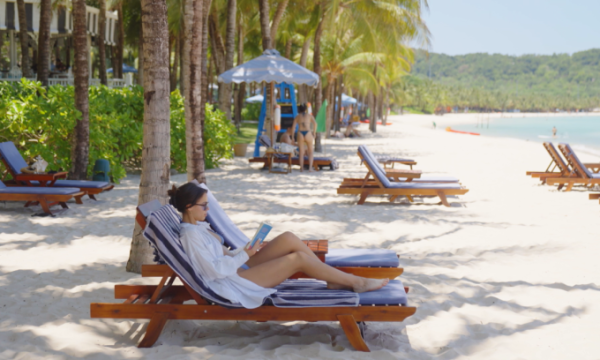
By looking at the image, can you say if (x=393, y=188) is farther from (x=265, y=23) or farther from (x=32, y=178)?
(x=265, y=23)

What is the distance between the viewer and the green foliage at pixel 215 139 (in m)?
13.5

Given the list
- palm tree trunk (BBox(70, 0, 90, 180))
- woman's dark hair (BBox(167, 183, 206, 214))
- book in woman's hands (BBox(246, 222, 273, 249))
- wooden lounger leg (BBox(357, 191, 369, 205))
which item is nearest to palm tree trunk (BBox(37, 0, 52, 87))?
palm tree trunk (BBox(70, 0, 90, 180))

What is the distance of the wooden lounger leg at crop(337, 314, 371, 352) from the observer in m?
3.48

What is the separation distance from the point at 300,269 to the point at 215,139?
1010 cm

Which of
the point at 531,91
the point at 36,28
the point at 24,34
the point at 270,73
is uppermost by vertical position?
the point at 531,91

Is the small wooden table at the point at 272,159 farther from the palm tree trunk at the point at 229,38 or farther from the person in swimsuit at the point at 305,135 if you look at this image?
the palm tree trunk at the point at 229,38

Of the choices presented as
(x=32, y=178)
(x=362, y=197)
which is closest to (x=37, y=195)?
(x=32, y=178)

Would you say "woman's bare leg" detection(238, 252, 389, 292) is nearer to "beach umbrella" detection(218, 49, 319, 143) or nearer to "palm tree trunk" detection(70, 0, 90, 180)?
"palm tree trunk" detection(70, 0, 90, 180)

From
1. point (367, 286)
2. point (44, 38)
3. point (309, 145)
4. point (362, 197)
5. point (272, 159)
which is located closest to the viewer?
point (367, 286)

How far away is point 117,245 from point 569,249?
16.1 feet

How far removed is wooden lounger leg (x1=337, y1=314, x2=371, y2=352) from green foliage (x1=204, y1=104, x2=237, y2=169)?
10.3 m

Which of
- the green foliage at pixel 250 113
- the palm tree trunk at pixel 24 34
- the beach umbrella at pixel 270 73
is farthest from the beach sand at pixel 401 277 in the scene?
the green foliage at pixel 250 113

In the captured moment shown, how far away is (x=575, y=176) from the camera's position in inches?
443

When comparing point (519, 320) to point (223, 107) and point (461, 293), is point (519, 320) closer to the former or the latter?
point (461, 293)
